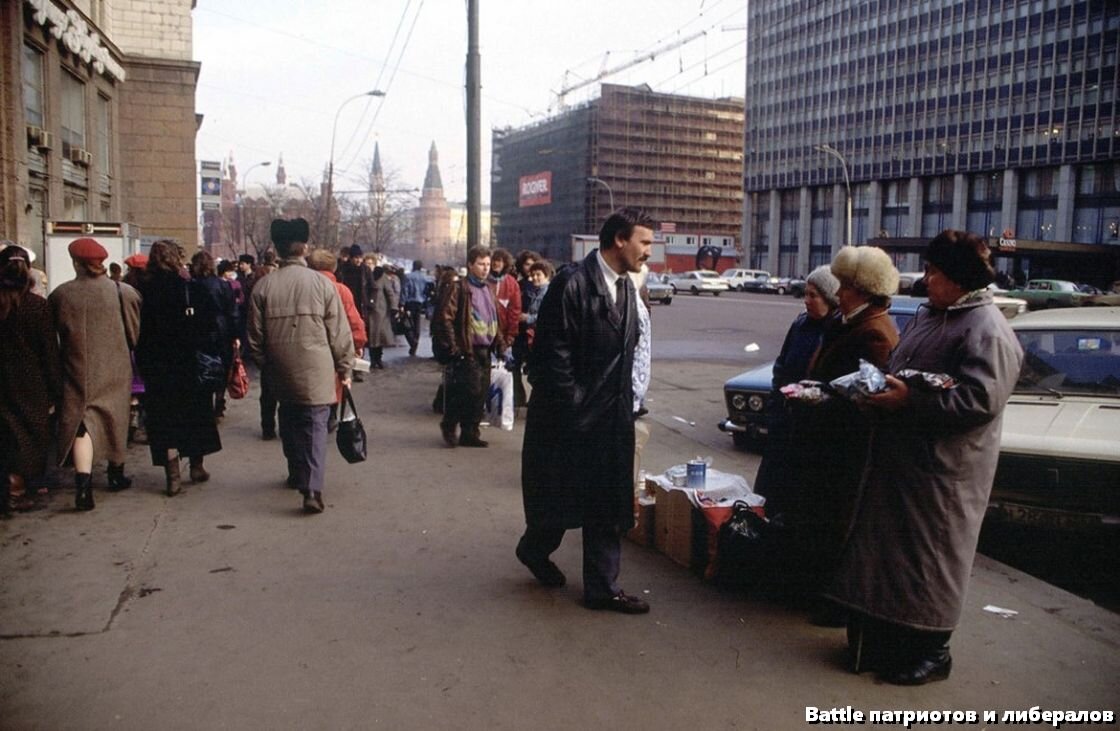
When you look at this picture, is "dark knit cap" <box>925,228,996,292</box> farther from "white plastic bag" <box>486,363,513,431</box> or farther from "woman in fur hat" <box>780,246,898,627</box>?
"white plastic bag" <box>486,363,513,431</box>

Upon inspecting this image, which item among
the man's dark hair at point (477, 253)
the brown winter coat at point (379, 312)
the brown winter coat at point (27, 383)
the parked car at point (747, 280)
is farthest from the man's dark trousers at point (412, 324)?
the parked car at point (747, 280)

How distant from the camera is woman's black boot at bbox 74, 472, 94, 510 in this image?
6.25 meters

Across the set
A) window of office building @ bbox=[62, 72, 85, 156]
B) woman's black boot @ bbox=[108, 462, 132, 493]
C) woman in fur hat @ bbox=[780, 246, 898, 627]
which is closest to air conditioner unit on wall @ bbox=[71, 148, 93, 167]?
window of office building @ bbox=[62, 72, 85, 156]

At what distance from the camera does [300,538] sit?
18.9 ft

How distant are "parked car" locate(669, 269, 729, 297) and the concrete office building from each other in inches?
466

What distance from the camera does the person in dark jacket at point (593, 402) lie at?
14.4 feet

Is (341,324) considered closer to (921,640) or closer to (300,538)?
(300,538)

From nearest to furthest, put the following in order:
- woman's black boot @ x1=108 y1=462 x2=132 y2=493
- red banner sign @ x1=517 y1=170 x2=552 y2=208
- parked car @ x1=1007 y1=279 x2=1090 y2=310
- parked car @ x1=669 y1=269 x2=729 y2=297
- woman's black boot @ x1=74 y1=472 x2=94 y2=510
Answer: woman's black boot @ x1=74 y1=472 x2=94 y2=510, woman's black boot @ x1=108 y1=462 x2=132 y2=493, parked car @ x1=1007 y1=279 x2=1090 y2=310, parked car @ x1=669 y1=269 x2=729 y2=297, red banner sign @ x1=517 y1=170 x2=552 y2=208

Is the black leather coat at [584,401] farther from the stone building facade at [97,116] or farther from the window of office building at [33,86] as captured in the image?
the window of office building at [33,86]

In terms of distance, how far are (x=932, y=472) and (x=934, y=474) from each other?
0.01 m

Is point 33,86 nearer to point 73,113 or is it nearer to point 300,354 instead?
point 73,113

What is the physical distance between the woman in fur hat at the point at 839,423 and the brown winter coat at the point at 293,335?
3407 mm

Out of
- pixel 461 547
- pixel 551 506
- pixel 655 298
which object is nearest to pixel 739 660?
pixel 551 506

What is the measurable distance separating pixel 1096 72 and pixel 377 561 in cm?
8809
